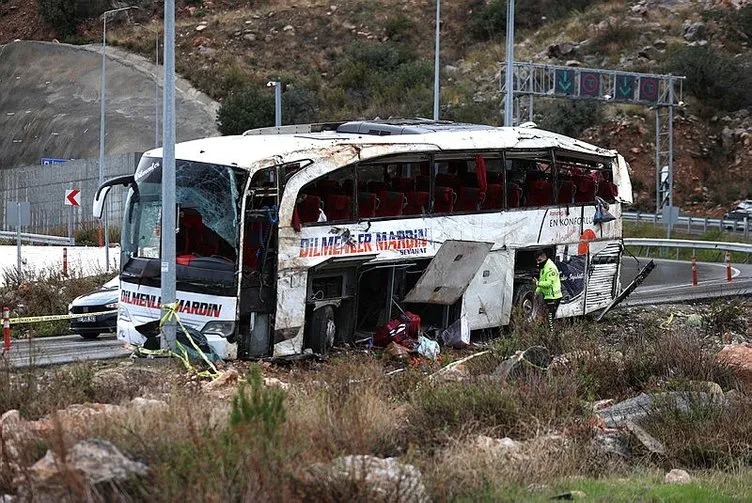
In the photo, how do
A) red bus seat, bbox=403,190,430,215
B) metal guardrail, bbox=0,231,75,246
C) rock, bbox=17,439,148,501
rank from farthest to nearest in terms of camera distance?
metal guardrail, bbox=0,231,75,246 → red bus seat, bbox=403,190,430,215 → rock, bbox=17,439,148,501

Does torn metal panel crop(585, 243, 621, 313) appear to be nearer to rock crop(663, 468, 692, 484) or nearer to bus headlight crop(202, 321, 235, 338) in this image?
bus headlight crop(202, 321, 235, 338)

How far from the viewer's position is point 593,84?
51.8 meters

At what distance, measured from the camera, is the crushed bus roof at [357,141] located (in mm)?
17781

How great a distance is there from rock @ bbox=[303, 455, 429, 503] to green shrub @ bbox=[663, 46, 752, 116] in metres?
65.7

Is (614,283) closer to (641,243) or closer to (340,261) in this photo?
(340,261)

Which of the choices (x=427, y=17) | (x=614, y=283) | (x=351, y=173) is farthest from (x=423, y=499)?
(x=427, y=17)

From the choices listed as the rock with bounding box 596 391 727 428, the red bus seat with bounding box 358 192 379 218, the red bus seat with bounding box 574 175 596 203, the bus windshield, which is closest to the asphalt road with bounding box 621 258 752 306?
the red bus seat with bounding box 574 175 596 203

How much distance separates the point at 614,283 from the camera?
24875 millimetres

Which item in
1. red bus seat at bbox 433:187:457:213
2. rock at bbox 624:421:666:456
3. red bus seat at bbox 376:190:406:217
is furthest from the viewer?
red bus seat at bbox 433:187:457:213

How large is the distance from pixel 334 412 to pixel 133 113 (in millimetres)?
67152

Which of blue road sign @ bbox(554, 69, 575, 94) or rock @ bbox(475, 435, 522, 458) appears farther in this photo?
blue road sign @ bbox(554, 69, 575, 94)

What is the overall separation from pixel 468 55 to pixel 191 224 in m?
71.5

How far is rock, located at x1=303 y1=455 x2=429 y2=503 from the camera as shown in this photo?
7551mm

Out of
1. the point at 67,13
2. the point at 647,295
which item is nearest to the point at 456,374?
the point at 647,295
